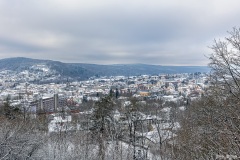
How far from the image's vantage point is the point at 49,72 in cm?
13838

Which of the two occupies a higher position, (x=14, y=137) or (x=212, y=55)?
(x=212, y=55)

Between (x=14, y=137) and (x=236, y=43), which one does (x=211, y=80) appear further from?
(x=14, y=137)

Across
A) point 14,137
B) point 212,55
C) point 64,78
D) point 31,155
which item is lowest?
point 64,78

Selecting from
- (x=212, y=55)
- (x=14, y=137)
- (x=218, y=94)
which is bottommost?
(x=14, y=137)

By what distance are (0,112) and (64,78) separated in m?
113

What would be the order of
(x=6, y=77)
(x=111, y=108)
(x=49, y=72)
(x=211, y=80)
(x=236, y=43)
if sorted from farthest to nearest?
1. (x=49, y=72)
2. (x=6, y=77)
3. (x=111, y=108)
4. (x=211, y=80)
5. (x=236, y=43)

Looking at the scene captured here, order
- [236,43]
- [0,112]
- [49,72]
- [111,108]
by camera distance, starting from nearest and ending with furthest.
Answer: [236,43], [111,108], [0,112], [49,72]

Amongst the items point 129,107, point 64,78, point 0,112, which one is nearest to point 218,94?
point 129,107

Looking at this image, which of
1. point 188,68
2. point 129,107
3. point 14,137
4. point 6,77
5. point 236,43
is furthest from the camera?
point 188,68

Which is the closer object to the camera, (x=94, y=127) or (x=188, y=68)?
(x=94, y=127)

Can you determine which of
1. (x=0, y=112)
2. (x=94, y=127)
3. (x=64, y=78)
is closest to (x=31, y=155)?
(x=94, y=127)

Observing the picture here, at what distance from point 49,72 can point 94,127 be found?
125 metres

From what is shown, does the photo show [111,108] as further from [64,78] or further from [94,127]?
[64,78]

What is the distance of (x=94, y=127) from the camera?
18672 millimetres
